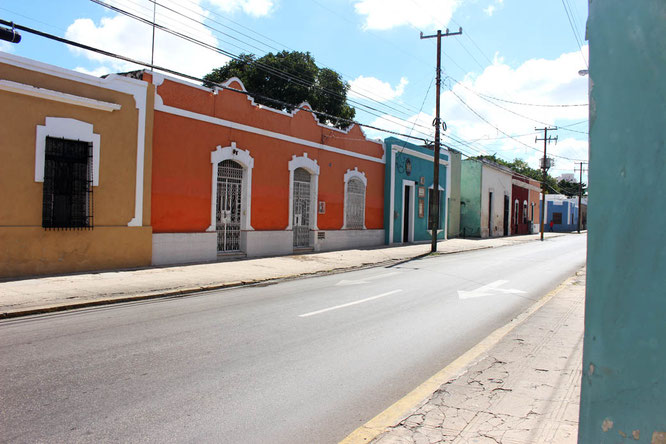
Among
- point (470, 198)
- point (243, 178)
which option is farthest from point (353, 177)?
point (470, 198)

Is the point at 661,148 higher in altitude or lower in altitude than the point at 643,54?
lower

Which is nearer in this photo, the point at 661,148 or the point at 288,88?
the point at 661,148

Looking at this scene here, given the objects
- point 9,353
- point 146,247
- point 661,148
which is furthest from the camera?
point 146,247

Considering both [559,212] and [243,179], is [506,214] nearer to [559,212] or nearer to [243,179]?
[559,212]

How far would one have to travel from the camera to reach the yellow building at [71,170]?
35.3 ft

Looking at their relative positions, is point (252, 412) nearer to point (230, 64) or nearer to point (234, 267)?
point (234, 267)

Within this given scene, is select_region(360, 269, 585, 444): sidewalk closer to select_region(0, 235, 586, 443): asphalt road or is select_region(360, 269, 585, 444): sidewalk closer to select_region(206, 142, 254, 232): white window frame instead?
select_region(0, 235, 586, 443): asphalt road

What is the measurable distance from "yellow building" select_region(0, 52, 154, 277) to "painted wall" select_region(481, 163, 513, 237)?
30.3 meters

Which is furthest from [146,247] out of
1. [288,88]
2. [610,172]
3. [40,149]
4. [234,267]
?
[288,88]

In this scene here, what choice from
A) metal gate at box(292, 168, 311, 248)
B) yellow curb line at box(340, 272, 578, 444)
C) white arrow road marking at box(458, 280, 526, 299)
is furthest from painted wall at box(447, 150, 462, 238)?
yellow curb line at box(340, 272, 578, 444)

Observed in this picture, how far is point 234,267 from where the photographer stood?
14102 millimetres

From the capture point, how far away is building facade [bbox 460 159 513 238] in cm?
3781

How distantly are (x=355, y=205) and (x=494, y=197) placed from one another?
2198 cm

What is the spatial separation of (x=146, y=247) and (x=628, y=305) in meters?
13.2
